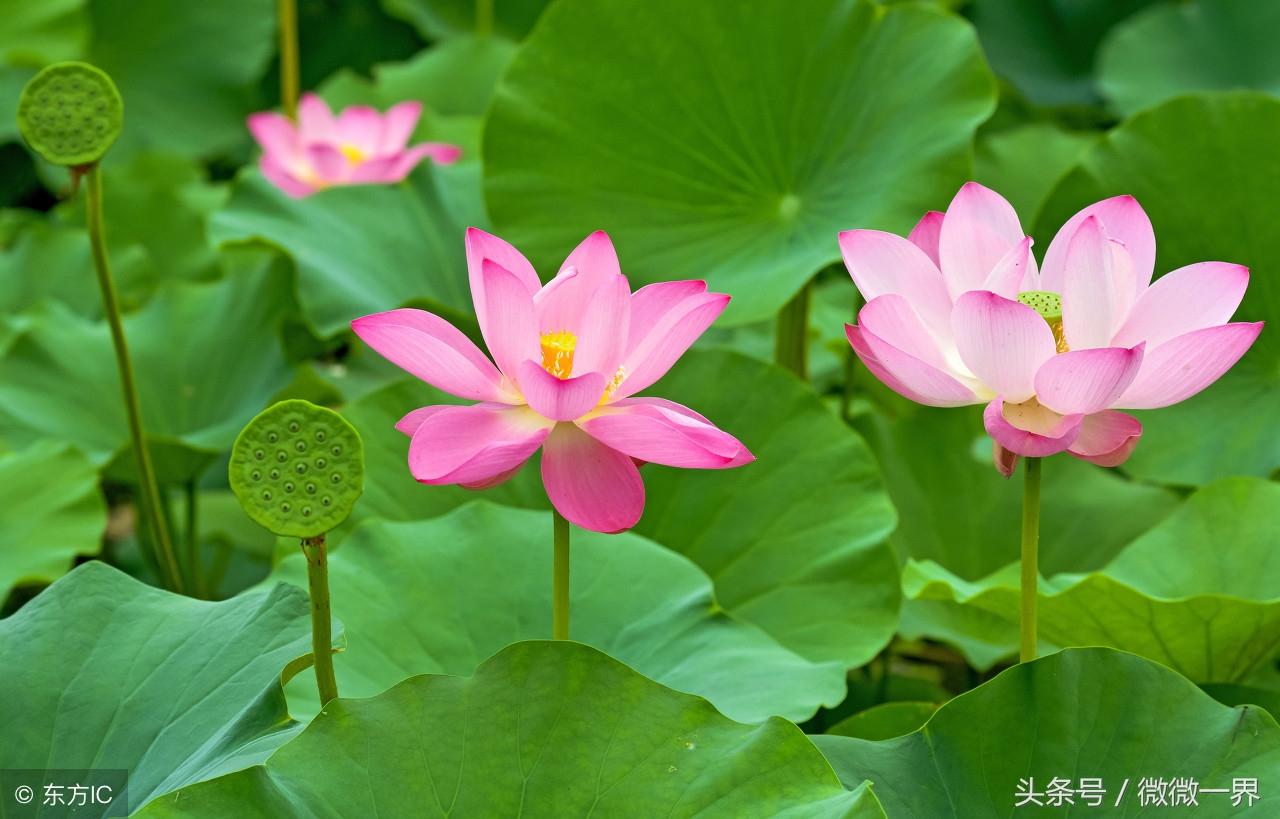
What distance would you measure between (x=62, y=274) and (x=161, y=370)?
0.43 meters

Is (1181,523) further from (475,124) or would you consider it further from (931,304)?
(475,124)

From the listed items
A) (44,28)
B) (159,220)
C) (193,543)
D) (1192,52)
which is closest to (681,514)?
(193,543)

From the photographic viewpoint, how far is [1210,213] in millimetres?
1323

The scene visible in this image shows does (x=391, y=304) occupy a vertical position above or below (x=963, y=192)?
below

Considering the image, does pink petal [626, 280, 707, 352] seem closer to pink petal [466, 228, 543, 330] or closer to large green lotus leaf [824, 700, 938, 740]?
pink petal [466, 228, 543, 330]

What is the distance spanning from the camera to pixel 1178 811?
753mm

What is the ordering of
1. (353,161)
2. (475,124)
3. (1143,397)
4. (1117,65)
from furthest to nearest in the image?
(1117,65) < (475,124) < (353,161) < (1143,397)

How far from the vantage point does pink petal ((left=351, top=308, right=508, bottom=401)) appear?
712 mm

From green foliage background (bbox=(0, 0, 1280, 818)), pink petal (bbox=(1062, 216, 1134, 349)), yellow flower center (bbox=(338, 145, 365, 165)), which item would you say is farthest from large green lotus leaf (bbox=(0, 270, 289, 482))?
pink petal (bbox=(1062, 216, 1134, 349))

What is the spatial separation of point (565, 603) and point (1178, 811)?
364 mm

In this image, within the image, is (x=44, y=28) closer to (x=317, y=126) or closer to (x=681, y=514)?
(x=317, y=126)

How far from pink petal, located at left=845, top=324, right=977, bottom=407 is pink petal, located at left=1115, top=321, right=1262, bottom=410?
0.29 ft

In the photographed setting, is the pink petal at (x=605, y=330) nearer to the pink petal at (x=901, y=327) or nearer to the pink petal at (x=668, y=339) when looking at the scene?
the pink petal at (x=668, y=339)

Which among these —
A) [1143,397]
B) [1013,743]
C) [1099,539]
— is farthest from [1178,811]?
[1099,539]
